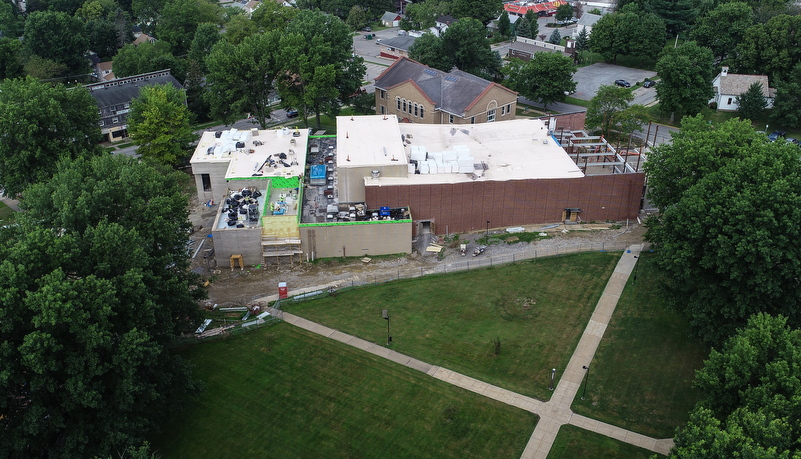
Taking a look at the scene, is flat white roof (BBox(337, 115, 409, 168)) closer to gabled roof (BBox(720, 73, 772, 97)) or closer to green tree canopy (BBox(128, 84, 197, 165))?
green tree canopy (BBox(128, 84, 197, 165))

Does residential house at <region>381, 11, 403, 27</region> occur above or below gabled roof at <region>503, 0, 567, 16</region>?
below

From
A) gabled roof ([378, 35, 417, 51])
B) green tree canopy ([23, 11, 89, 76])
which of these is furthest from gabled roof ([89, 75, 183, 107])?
gabled roof ([378, 35, 417, 51])

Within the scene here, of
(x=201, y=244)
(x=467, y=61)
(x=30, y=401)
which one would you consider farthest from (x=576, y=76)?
(x=30, y=401)

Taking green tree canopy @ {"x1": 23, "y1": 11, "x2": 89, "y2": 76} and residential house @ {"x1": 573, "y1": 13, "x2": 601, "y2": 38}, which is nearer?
green tree canopy @ {"x1": 23, "y1": 11, "x2": 89, "y2": 76}

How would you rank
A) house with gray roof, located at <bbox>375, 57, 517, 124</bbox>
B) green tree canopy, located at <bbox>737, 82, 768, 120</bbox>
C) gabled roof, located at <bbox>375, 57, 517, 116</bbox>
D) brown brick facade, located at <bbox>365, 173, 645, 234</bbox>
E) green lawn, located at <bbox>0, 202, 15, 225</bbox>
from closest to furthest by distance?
brown brick facade, located at <bbox>365, 173, 645, 234</bbox>, green lawn, located at <bbox>0, 202, 15, 225</bbox>, house with gray roof, located at <bbox>375, 57, 517, 124</bbox>, gabled roof, located at <bbox>375, 57, 517, 116</bbox>, green tree canopy, located at <bbox>737, 82, 768, 120</bbox>

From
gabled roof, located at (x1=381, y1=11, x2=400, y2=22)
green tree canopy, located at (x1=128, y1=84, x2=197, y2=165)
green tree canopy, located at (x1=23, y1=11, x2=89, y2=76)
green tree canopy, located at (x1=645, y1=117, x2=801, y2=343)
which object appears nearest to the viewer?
green tree canopy, located at (x1=645, y1=117, x2=801, y2=343)

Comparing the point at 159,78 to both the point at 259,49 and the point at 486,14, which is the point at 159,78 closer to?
the point at 259,49

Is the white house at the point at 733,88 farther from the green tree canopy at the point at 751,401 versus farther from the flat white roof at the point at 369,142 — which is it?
the green tree canopy at the point at 751,401

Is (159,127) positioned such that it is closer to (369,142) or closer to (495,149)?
(369,142)
